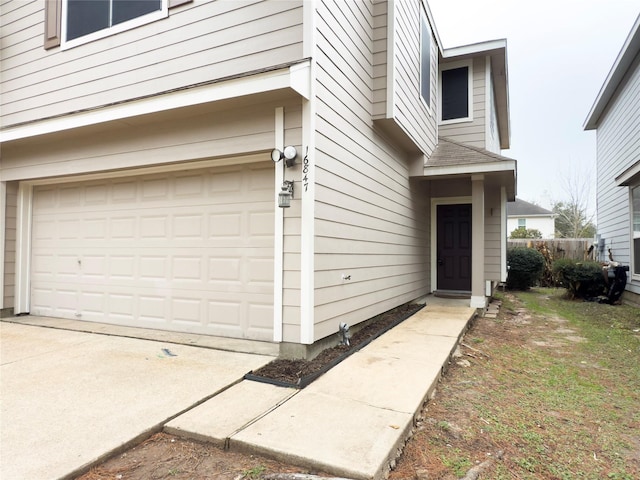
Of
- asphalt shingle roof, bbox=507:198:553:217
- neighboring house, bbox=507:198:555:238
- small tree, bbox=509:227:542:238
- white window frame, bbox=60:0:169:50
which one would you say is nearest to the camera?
white window frame, bbox=60:0:169:50

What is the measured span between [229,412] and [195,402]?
321 mm

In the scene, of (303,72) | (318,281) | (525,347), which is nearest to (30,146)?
(303,72)

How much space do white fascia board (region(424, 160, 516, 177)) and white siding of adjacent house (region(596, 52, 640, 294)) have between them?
13.8 feet

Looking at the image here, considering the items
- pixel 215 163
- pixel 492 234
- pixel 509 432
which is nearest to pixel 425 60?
pixel 492 234

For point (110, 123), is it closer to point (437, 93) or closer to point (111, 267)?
point (111, 267)

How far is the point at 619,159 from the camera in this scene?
9812mm

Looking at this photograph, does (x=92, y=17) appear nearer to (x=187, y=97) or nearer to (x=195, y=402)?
(x=187, y=97)

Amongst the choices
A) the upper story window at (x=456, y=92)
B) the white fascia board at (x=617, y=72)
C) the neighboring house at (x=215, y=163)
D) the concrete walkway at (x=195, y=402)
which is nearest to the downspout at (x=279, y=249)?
the neighboring house at (x=215, y=163)

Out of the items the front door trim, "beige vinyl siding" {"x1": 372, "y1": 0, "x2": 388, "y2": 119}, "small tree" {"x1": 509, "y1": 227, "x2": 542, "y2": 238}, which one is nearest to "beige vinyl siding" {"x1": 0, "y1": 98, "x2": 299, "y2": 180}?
"beige vinyl siding" {"x1": 372, "y1": 0, "x2": 388, "y2": 119}

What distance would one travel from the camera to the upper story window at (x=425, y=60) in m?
6.97

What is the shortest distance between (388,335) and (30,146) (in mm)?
6012

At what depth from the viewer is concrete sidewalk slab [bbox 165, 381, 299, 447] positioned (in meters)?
2.41

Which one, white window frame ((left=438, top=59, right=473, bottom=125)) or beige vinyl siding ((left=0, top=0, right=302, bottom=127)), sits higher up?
white window frame ((left=438, top=59, right=473, bottom=125))

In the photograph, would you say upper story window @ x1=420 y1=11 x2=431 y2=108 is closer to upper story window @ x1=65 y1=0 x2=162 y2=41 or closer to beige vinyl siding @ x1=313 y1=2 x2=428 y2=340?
beige vinyl siding @ x1=313 y1=2 x2=428 y2=340
